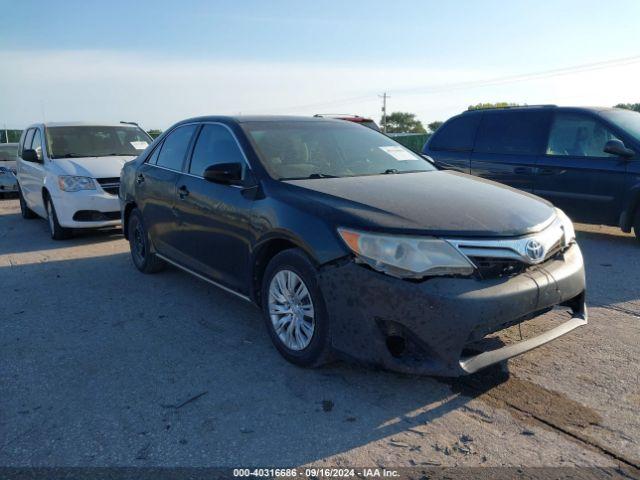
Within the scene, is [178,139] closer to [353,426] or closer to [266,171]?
[266,171]

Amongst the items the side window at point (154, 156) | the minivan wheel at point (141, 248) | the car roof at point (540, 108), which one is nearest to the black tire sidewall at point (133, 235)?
the minivan wheel at point (141, 248)

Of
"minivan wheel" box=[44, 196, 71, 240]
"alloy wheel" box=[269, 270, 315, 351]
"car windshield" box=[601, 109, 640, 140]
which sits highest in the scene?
"car windshield" box=[601, 109, 640, 140]

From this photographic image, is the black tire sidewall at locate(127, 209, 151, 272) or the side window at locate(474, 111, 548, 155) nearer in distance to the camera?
the black tire sidewall at locate(127, 209, 151, 272)

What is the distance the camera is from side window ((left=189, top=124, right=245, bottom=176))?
4277 mm

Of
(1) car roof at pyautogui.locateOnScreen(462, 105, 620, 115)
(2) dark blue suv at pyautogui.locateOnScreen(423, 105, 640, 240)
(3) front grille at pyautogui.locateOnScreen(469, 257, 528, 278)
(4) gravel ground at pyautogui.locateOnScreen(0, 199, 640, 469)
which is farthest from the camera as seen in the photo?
(1) car roof at pyautogui.locateOnScreen(462, 105, 620, 115)

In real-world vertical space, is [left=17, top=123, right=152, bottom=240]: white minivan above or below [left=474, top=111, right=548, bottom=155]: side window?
below

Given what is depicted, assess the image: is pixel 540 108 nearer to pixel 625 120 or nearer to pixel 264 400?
pixel 625 120

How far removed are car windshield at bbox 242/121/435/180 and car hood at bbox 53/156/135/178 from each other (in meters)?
4.14

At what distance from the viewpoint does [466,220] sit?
311 centimetres

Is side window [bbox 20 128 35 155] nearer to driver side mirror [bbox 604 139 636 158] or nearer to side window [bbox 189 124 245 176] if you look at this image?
side window [bbox 189 124 245 176]

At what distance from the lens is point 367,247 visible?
2986mm

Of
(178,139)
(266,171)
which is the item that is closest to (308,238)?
(266,171)

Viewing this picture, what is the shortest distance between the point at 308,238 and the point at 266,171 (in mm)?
853

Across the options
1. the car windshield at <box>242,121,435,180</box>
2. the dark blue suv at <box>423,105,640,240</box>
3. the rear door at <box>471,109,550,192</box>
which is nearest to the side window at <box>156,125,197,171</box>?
the car windshield at <box>242,121,435,180</box>
